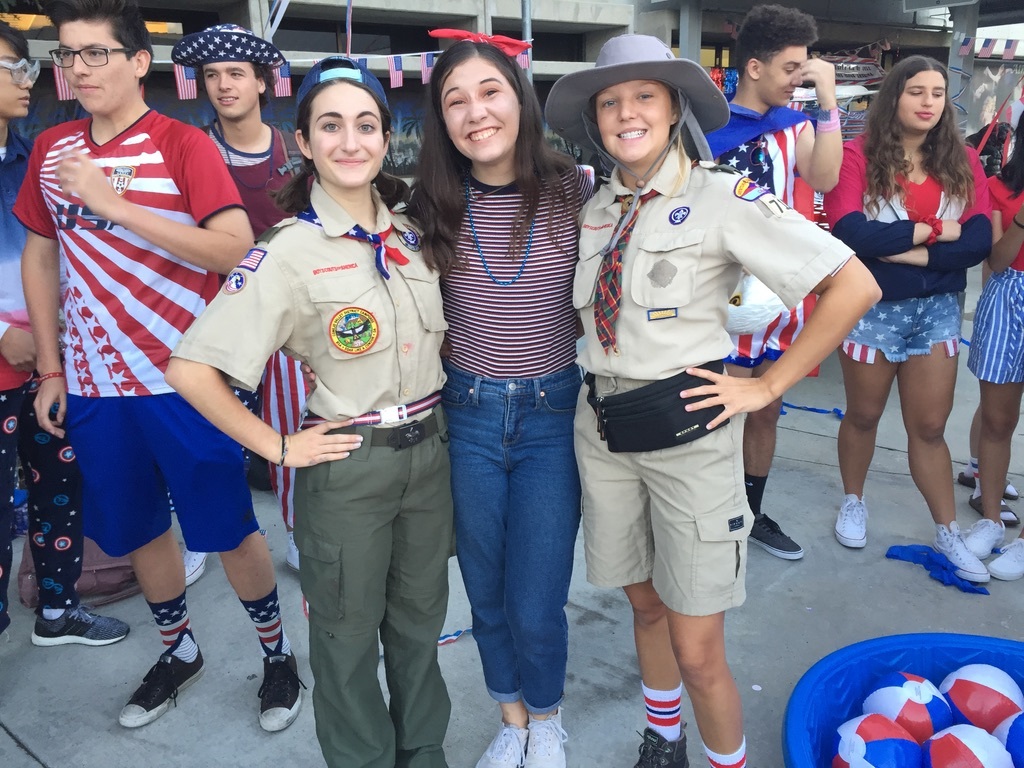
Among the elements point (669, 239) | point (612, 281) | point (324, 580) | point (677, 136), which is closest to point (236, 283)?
point (324, 580)

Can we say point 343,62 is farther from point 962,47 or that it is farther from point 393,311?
point 962,47

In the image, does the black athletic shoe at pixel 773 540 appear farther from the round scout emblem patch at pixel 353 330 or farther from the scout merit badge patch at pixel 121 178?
the scout merit badge patch at pixel 121 178

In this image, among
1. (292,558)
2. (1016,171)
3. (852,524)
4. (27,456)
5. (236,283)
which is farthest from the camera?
(852,524)

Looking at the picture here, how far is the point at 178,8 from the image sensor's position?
9.98 metres

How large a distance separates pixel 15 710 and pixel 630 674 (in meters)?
2.01

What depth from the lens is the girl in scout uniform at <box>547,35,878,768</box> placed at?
1.72m

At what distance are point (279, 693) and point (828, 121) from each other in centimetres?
267

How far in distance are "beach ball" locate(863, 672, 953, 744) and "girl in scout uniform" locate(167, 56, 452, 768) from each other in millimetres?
1252

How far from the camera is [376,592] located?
1931 mm

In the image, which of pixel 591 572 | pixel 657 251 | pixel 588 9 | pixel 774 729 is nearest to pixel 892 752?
pixel 774 729

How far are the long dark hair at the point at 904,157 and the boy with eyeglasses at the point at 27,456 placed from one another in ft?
9.47

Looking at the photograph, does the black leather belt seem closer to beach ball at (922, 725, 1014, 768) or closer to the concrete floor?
the concrete floor

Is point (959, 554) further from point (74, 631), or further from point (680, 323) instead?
point (74, 631)

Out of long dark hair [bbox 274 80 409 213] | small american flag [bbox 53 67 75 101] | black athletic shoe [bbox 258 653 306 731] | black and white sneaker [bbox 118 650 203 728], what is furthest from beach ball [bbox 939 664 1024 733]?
small american flag [bbox 53 67 75 101]
